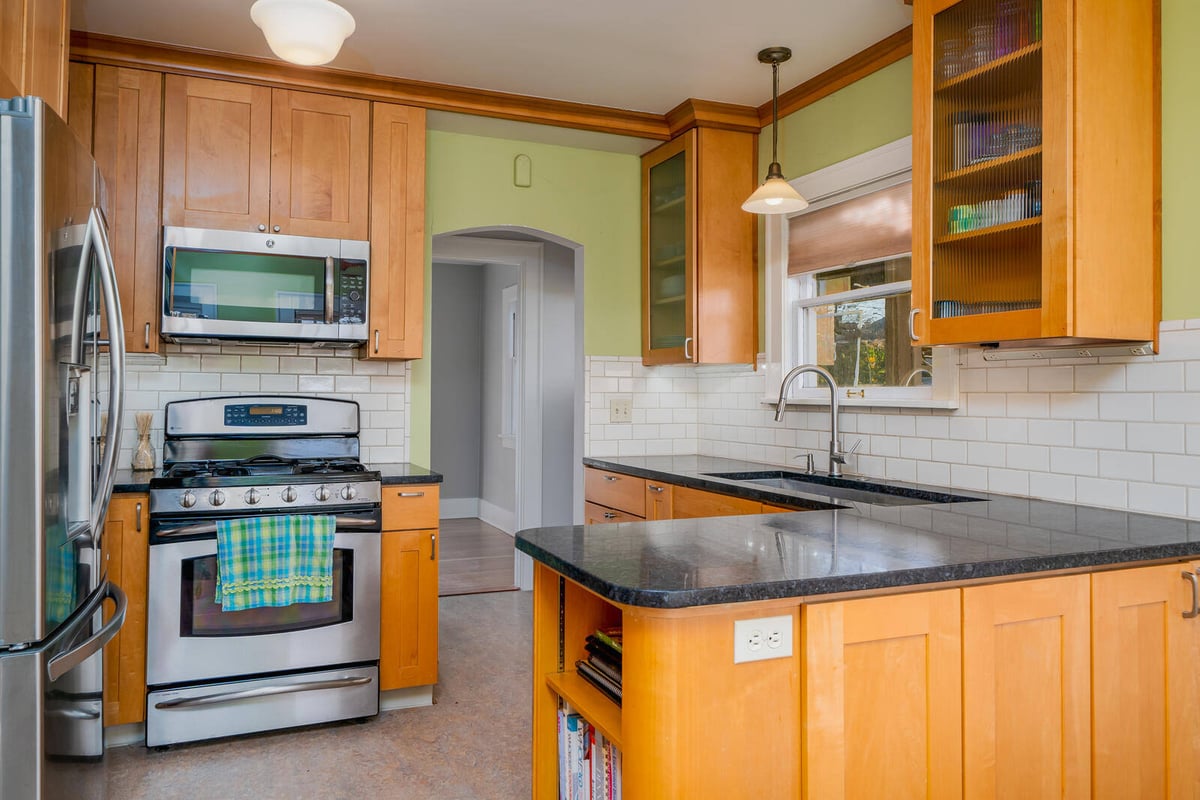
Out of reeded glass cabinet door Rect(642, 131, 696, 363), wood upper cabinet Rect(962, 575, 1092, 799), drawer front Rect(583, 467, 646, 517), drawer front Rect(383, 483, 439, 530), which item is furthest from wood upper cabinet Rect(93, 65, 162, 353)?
wood upper cabinet Rect(962, 575, 1092, 799)

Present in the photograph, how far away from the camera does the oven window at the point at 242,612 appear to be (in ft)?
9.43

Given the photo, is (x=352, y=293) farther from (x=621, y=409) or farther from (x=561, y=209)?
(x=621, y=409)

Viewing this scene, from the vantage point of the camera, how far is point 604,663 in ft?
5.68

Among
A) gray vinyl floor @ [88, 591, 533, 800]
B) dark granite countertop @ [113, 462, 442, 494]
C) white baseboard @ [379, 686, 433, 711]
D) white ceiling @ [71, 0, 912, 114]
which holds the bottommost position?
gray vinyl floor @ [88, 591, 533, 800]

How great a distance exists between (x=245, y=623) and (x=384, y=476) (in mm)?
700

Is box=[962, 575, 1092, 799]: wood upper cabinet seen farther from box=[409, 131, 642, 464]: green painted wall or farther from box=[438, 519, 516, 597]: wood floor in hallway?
box=[438, 519, 516, 597]: wood floor in hallway

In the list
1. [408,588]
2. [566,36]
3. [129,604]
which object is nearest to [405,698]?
[408,588]

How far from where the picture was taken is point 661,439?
445cm

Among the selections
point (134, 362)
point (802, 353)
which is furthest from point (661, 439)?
point (134, 362)

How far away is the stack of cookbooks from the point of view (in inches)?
65.8

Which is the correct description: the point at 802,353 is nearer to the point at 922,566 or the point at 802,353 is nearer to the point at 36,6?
the point at 922,566

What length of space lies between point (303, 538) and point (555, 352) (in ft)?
8.55

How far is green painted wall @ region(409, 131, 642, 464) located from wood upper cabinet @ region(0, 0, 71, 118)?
1.75 meters

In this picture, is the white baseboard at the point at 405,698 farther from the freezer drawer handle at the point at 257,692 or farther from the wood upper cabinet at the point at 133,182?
the wood upper cabinet at the point at 133,182
